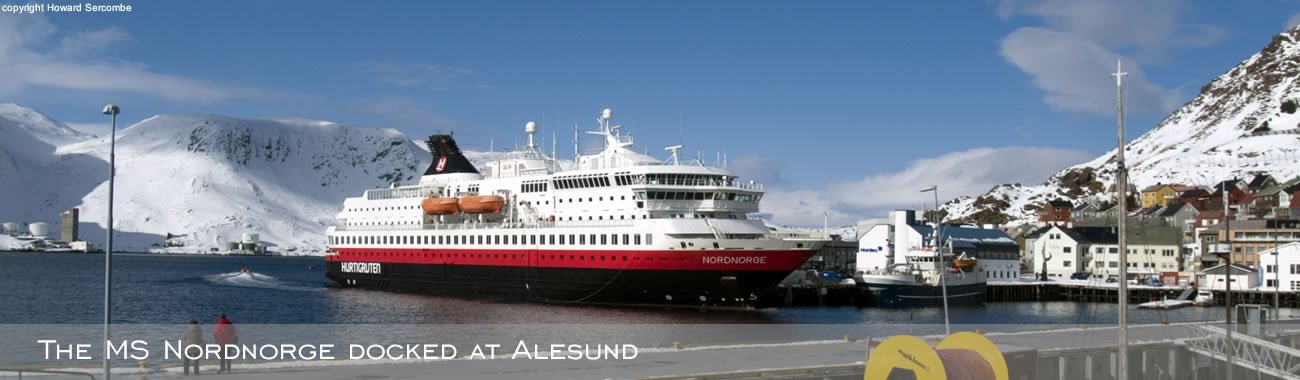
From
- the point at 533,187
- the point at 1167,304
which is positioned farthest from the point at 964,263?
the point at 533,187

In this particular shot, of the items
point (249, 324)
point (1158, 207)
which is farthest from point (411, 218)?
point (1158, 207)

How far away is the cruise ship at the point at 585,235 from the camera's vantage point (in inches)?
1911

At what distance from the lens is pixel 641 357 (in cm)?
2359

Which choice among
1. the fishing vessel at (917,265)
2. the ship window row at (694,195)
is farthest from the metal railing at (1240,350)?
the fishing vessel at (917,265)

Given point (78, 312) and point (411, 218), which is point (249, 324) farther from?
point (411, 218)

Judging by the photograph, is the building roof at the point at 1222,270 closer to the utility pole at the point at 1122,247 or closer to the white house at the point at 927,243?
the white house at the point at 927,243

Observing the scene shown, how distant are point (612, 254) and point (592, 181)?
186 inches

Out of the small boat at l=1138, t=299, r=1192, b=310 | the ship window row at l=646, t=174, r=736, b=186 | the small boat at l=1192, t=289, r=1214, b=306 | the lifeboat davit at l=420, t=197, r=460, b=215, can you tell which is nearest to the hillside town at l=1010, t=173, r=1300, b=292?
the small boat at l=1192, t=289, r=1214, b=306

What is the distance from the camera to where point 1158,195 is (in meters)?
143

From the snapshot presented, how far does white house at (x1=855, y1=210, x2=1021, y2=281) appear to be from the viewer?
75188 mm

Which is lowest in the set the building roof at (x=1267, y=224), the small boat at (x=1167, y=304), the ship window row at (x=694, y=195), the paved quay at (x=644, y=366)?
the small boat at (x=1167, y=304)

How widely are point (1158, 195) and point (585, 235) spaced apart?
112 meters

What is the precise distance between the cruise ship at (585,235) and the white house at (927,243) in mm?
25130

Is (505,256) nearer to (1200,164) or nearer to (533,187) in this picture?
(533,187)
